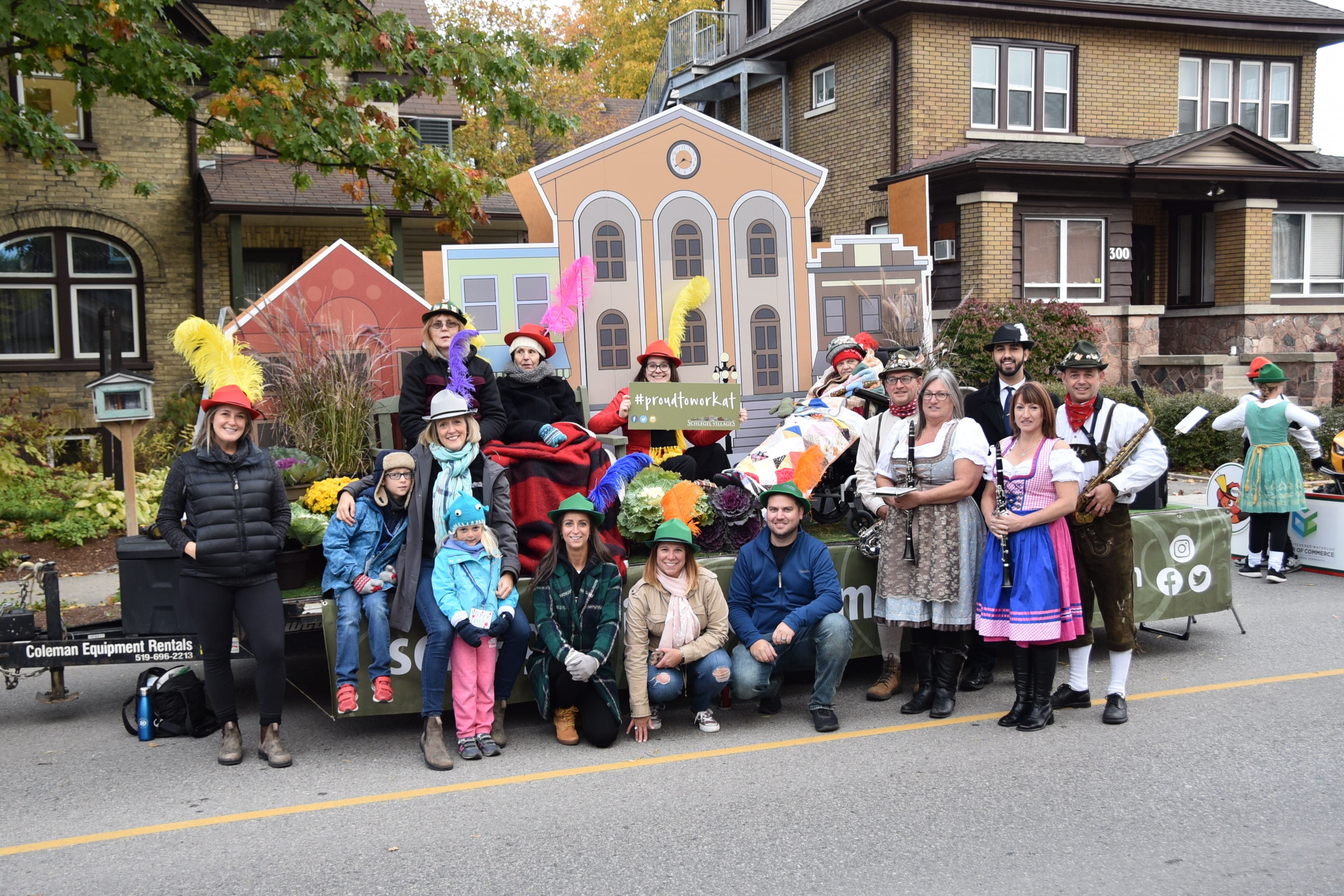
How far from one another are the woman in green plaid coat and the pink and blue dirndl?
76.7 inches

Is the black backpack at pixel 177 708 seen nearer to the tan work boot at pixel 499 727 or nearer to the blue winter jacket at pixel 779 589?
the tan work boot at pixel 499 727

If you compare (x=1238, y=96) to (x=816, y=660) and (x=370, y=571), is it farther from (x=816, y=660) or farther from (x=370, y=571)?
(x=370, y=571)

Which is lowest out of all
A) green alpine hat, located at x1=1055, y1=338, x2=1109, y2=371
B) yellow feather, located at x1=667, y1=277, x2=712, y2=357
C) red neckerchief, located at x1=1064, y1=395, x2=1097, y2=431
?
red neckerchief, located at x1=1064, y1=395, x2=1097, y2=431

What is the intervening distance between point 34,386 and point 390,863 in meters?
13.6

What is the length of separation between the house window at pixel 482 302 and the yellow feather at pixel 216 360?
2.76 m

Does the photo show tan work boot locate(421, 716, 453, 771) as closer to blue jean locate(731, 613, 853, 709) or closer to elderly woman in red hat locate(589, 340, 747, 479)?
blue jean locate(731, 613, 853, 709)

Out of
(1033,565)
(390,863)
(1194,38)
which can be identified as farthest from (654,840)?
(1194,38)

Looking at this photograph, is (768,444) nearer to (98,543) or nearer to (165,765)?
(165,765)

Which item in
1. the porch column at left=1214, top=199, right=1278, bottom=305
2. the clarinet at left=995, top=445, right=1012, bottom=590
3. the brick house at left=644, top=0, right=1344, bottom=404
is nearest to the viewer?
the clarinet at left=995, top=445, right=1012, bottom=590

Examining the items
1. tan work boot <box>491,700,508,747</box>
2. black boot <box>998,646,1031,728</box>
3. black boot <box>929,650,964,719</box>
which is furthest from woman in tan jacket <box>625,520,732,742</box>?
black boot <box>998,646,1031,728</box>

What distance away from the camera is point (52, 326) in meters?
16.4

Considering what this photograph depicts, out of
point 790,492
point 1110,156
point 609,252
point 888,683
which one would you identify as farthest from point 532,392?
point 1110,156

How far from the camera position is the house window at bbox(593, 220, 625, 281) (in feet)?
30.7

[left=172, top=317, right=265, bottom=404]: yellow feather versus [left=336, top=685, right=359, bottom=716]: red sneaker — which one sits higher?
[left=172, top=317, right=265, bottom=404]: yellow feather
